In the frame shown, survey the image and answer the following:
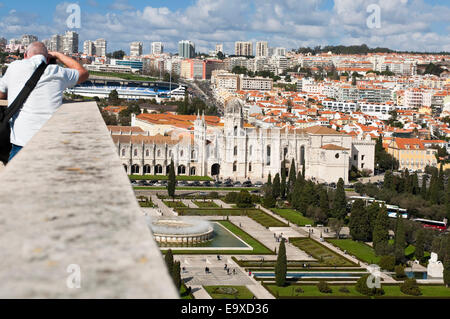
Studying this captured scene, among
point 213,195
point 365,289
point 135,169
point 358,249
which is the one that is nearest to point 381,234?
point 358,249

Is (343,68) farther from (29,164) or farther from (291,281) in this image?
(29,164)

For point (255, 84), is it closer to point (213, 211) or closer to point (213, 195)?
point (213, 195)

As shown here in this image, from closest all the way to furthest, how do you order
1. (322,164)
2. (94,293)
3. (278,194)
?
(94,293), (278,194), (322,164)

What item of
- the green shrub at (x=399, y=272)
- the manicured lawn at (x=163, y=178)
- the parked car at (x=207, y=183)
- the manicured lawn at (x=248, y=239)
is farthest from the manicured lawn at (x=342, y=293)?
the manicured lawn at (x=163, y=178)

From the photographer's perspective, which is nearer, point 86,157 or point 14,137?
point 86,157

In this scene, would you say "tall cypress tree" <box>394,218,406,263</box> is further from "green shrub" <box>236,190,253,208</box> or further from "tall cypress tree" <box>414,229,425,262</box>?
"green shrub" <box>236,190,253,208</box>

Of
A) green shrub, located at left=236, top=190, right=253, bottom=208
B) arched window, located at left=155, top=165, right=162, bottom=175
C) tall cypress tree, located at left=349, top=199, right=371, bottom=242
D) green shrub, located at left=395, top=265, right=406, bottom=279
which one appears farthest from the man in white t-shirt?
arched window, located at left=155, top=165, right=162, bottom=175
